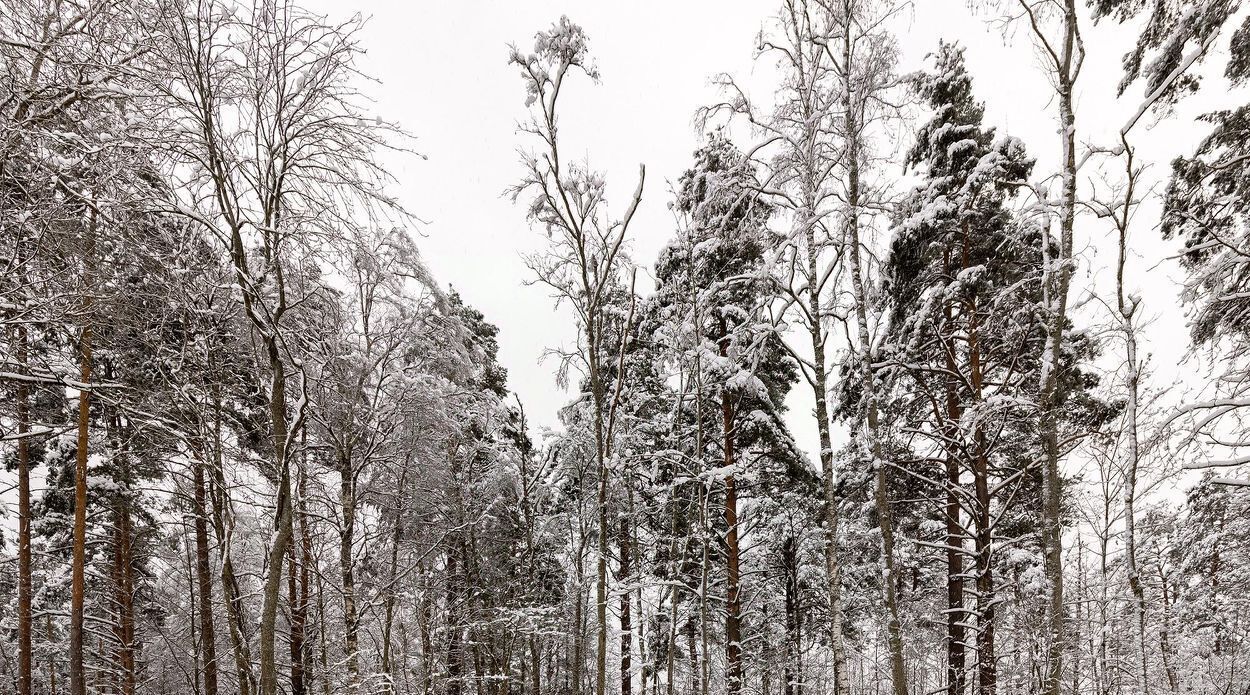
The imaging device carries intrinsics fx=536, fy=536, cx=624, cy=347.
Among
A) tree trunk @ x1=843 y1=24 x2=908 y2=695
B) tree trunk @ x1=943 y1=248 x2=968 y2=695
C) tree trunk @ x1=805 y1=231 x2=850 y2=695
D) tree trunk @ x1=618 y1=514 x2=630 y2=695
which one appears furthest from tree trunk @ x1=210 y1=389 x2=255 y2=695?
tree trunk @ x1=618 y1=514 x2=630 y2=695

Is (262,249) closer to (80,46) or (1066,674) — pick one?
(80,46)

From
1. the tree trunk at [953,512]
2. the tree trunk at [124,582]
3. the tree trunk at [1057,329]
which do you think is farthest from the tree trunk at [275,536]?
the tree trunk at [953,512]

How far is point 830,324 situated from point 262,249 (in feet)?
26.3

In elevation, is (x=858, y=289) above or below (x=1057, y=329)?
above

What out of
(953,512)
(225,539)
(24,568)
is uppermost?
(225,539)

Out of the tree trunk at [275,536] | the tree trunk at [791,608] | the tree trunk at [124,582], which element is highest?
the tree trunk at [275,536]

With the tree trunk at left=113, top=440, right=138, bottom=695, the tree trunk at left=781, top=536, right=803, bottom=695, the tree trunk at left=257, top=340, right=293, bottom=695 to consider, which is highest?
the tree trunk at left=257, top=340, right=293, bottom=695

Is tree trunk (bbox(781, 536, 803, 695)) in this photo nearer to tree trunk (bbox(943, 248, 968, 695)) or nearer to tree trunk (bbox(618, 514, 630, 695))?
tree trunk (bbox(618, 514, 630, 695))

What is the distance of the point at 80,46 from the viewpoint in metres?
4.28

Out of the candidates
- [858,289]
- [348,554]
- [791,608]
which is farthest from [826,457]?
[791,608]

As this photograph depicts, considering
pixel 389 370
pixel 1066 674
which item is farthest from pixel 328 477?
pixel 1066 674

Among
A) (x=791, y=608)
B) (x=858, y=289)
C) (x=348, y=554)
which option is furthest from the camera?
(x=791, y=608)

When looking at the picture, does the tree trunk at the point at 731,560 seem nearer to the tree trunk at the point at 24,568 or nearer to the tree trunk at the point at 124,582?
the tree trunk at the point at 24,568

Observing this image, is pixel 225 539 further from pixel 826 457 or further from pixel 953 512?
pixel 953 512
